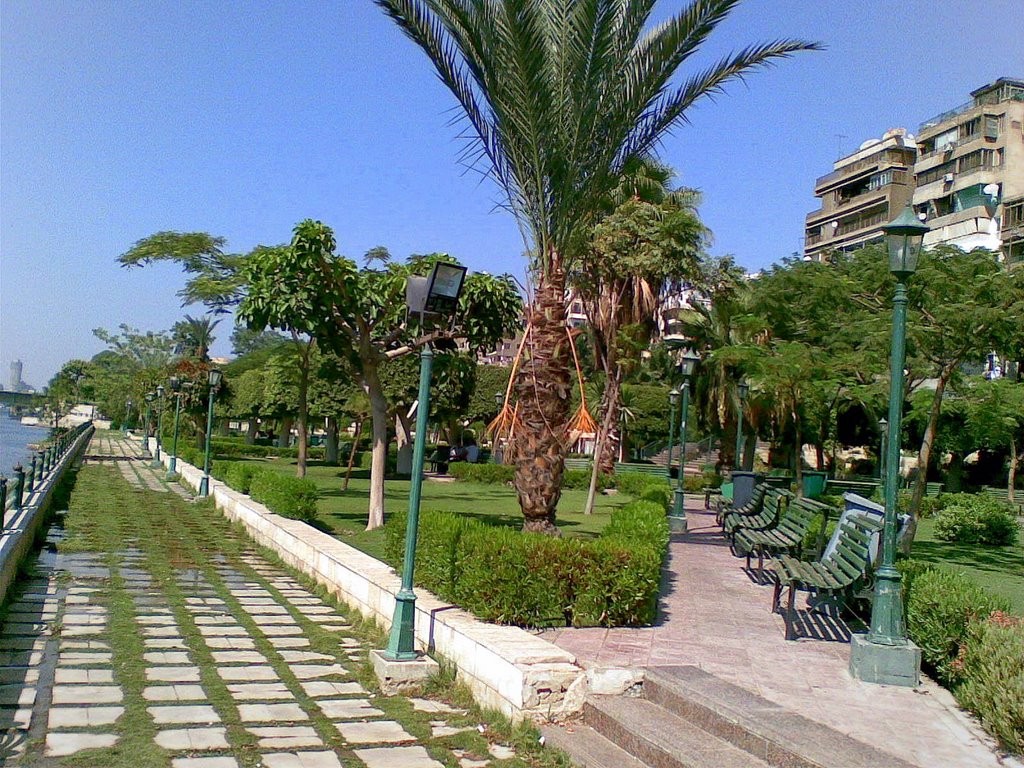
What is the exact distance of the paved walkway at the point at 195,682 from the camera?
5.10 m

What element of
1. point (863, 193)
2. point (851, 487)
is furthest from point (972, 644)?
point (863, 193)

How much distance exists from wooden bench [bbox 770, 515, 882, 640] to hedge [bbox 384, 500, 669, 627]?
1.05 meters

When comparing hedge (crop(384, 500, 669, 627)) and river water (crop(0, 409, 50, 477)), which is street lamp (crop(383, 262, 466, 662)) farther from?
river water (crop(0, 409, 50, 477))

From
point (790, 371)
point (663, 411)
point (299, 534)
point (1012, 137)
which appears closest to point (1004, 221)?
point (1012, 137)

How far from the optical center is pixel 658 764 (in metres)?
4.78

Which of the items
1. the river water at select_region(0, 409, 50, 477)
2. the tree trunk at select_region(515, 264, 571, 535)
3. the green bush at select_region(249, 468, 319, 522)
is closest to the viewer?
the tree trunk at select_region(515, 264, 571, 535)

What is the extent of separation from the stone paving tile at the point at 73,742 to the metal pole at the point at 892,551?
476cm

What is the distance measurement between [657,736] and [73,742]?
3.16 metres

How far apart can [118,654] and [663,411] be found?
4238 centimetres

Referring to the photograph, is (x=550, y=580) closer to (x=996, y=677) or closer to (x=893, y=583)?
(x=893, y=583)

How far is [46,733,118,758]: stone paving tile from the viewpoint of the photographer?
4895 millimetres

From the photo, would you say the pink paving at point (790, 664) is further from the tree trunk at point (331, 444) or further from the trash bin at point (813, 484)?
the tree trunk at point (331, 444)

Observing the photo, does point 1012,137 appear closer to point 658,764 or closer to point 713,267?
point 713,267

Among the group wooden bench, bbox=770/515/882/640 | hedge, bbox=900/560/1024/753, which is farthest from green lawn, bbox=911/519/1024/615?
→ hedge, bbox=900/560/1024/753
